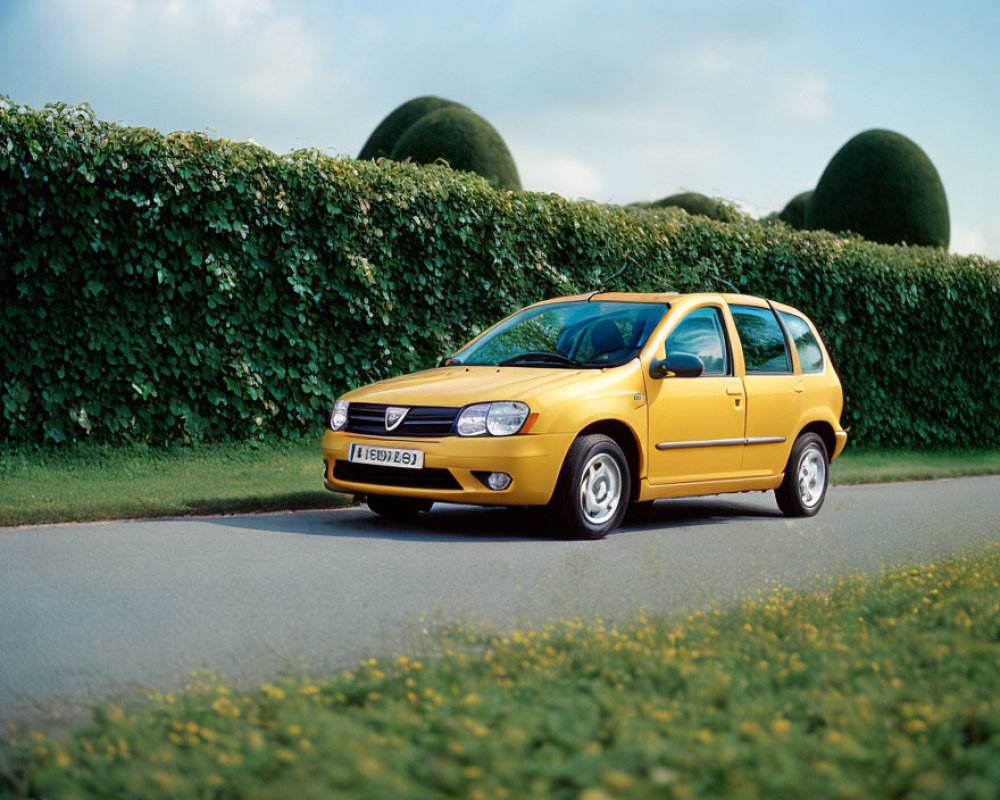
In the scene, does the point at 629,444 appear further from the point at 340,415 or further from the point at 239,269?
the point at 239,269

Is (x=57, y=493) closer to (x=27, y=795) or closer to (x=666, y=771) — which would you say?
(x=27, y=795)

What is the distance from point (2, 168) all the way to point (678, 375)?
6.52m

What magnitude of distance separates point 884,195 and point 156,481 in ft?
87.8

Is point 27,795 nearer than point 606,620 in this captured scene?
Yes

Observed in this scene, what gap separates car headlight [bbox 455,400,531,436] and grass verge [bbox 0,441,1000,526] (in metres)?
2.48

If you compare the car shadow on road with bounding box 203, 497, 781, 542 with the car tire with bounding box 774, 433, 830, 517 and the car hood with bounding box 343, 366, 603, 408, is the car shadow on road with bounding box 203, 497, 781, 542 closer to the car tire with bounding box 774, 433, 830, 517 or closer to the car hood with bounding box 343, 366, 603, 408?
the car tire with bounding box 774, 433, 830, 517

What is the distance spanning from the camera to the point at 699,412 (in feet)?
30.0

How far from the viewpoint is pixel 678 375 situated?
28.8 ft

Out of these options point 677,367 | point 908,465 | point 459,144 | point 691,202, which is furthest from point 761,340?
point 691,202

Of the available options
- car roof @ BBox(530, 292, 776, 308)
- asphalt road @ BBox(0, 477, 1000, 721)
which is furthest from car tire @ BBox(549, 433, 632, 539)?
car roof @ BBox(530, 292, 776, 308)

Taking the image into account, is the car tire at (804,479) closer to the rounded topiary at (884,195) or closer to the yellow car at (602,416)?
the yellow car at (602,416)

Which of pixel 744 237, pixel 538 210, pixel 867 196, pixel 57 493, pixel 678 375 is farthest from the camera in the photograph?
pixel 867 196

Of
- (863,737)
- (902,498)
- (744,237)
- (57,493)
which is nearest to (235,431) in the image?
(57,493)

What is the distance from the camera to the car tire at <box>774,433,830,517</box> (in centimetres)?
1027
